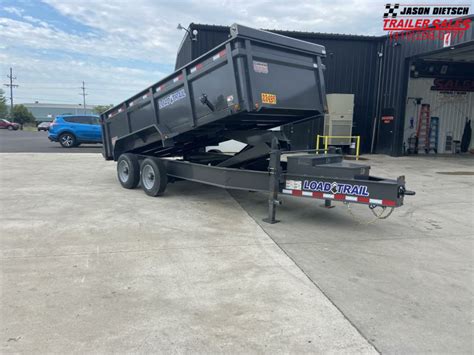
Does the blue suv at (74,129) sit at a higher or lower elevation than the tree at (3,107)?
lower

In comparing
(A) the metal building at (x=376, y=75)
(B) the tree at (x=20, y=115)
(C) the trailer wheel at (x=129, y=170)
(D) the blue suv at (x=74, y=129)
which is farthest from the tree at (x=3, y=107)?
(C) the trailer wheel at (x=129, y=170)

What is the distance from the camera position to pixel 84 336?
9.56ft

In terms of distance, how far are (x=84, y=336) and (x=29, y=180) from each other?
7856 mm

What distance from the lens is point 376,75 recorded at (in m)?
18.0

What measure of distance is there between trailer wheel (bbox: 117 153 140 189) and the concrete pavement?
1.75m

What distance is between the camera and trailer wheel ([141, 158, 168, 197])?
25.2 feet

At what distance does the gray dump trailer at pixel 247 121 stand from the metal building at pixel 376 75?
8564mm

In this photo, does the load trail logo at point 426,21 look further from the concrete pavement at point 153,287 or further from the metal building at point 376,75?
the concrete pavement at point 153,287

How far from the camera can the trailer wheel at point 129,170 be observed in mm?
8492

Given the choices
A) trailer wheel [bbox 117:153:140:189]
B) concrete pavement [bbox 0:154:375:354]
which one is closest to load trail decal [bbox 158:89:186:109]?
trailer wheel [bbox 117:153:140:189]

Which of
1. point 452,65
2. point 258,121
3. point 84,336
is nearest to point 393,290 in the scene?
point 84,336

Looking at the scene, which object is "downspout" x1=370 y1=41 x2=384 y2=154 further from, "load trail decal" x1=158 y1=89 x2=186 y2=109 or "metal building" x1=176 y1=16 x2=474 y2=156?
"load trail decal" x1=158 y1=89 x2=186 y2=109

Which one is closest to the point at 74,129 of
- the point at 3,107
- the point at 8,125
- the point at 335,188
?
the point at 335,188

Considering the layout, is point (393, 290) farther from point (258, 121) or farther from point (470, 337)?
point (258, 121)
